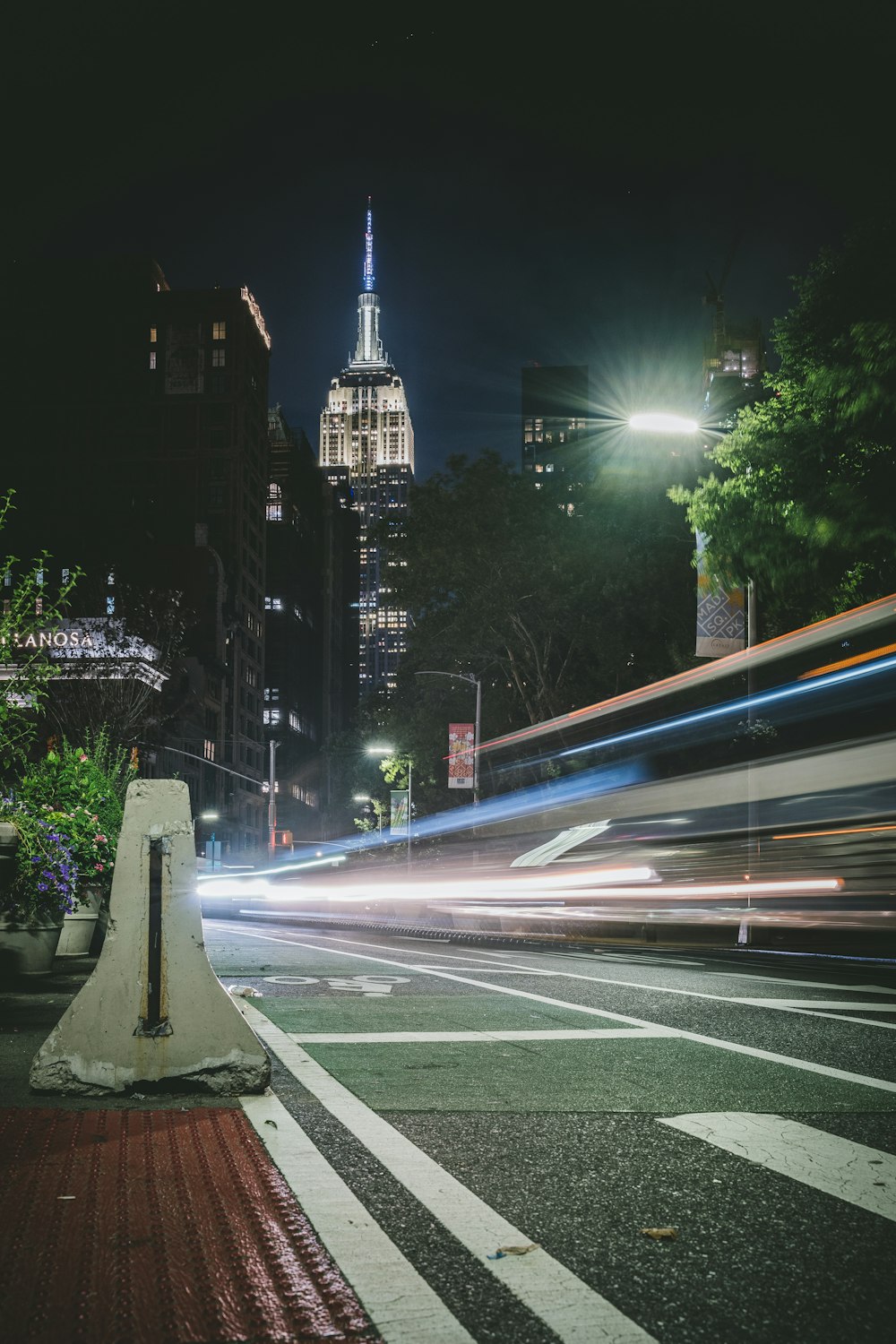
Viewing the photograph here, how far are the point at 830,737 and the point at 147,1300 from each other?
1248 cm

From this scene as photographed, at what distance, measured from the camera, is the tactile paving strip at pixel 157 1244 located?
2.98m

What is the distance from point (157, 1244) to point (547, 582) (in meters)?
36.0

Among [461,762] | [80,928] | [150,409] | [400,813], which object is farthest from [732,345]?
[80,928]

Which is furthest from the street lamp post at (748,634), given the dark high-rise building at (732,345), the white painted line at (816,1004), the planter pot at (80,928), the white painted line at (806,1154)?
the dark high-rise building at (732,345)

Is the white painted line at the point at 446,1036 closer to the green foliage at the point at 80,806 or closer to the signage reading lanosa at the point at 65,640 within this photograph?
the green foliage at the point at 80,806

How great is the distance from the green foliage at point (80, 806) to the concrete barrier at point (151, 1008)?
6384 mm

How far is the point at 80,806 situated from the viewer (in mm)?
13023

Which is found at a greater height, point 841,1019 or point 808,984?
point 841,1019

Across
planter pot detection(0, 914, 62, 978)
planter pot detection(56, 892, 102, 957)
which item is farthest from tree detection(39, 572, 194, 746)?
planter pot detection(0, 914, 62, 978)

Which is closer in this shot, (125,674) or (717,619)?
(717,619)

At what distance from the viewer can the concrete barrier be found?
17.9 ft

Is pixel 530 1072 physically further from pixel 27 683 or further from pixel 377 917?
pixel 377 917

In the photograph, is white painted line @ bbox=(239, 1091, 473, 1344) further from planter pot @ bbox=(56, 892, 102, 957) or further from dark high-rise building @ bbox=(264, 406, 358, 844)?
dark high-rise building @ bbox=(264, 406, 358, 844)

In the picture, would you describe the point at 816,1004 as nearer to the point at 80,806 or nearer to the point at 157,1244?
the point at 157,1244
